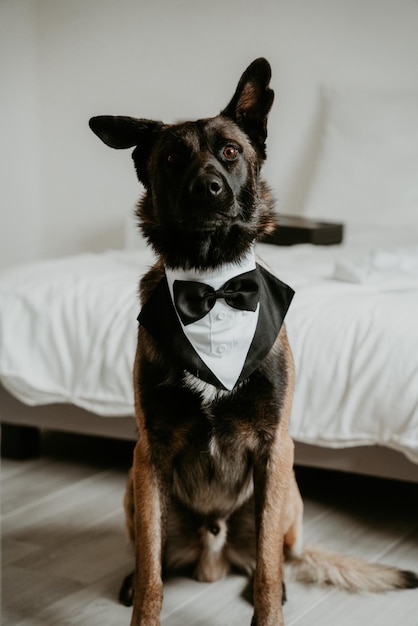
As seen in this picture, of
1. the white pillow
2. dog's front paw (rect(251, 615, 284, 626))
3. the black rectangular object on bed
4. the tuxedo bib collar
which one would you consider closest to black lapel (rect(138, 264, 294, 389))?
the tuxedo bib collar

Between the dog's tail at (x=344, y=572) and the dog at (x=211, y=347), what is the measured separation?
303 mm

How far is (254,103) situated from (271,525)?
757 millimetres

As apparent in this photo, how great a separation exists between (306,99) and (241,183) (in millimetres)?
2711

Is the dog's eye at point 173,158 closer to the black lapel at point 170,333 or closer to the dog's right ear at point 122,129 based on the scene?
the dog's right ear at point 122,129

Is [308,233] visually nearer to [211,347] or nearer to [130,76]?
[130,76]

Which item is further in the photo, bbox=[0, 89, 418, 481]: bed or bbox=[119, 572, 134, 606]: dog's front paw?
bbox=[0, 89, 418, 481]: bed

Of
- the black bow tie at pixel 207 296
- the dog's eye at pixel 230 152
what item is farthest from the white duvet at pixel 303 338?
the dog's eye at pixel 230 152

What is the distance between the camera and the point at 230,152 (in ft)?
4.34

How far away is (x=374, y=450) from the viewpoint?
1931 millimetres

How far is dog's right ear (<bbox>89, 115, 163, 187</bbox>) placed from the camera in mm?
1320

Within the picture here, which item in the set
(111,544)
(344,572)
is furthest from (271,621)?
(111,544)

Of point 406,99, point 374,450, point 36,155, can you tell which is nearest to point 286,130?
point 406,99

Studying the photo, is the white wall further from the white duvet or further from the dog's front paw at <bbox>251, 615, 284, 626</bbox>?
the dog's front paw at <bbox>251, 615, 284, 626</bbox>

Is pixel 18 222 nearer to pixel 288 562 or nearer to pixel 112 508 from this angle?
pixel 112 508
